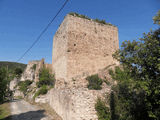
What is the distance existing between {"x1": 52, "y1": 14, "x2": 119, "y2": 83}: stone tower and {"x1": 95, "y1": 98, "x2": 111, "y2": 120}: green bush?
5.74 metres

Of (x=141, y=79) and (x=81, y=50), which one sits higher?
(x=81, y=50)

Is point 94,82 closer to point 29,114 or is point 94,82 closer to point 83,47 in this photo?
point 83,47

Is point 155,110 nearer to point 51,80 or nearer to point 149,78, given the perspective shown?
point 149,78

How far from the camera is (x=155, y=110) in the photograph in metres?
3.79

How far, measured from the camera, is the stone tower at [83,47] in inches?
454

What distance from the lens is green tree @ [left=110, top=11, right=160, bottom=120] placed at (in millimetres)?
3616

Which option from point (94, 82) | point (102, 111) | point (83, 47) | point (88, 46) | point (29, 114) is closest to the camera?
point (102, 111)

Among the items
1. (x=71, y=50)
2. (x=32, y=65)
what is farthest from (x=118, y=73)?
(x=32, y=65)

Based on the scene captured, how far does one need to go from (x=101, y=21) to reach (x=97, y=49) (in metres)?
4.14

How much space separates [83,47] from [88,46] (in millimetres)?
701

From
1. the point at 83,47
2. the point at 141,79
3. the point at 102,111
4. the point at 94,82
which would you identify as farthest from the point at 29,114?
the point at 141,79

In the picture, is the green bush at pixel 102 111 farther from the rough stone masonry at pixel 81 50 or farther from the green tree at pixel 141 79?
the rough stone masonry at pixel 81 50

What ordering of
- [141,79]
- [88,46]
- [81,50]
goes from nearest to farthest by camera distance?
[141,79]
[81,50]
[88,46]

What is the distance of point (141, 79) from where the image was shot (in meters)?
4.03
